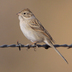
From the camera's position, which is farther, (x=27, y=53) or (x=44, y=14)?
(x=44, y=14)

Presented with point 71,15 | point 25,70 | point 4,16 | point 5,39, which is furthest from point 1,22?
point 71,15

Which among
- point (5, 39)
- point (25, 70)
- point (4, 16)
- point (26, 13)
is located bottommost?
→ point (25, 70)

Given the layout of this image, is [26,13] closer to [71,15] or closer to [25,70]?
[25,70]

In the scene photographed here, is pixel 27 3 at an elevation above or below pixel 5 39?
above

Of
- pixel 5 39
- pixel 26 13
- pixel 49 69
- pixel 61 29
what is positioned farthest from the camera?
pixel 61 29

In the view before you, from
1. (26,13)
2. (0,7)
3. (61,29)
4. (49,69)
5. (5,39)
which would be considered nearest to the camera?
(26,13)

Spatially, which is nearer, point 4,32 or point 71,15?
point 4,32

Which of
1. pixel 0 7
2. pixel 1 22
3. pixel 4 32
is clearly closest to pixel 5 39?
pixel 4 32

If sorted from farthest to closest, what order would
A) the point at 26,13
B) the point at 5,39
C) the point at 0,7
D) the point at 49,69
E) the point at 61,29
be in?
1. the point at 0,7
2. the point at 61,29
3. the point at 5,39
4. the point at 49,69
5. the point at 26,13

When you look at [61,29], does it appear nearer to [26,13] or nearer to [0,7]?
[0,7]
